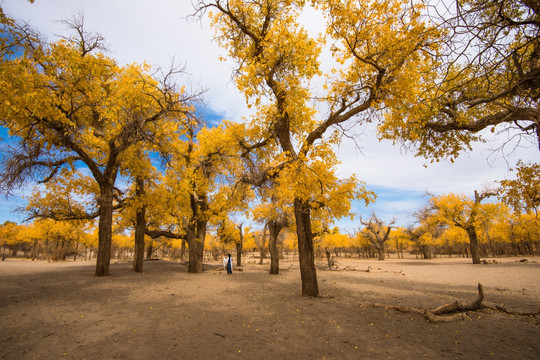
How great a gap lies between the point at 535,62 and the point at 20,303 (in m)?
13.0

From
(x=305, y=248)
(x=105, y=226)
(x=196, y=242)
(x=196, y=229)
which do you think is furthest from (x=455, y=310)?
(x=196, y=229)

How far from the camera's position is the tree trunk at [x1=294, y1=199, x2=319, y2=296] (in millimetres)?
7582

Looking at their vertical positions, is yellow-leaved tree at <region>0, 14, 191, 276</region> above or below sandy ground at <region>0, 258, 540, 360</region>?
above

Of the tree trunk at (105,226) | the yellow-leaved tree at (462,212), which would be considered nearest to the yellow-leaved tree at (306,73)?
the tree trunk at (105,226)

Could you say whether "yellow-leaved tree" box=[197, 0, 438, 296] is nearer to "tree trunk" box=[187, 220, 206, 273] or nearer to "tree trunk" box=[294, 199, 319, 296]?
"tree trunk" box=[294, 199, 319, 296]

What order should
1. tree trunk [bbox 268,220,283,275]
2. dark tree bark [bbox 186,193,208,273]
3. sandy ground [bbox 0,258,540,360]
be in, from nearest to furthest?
sandy ground [bbox 0,258,540,360]
dark tree bark [bbox 186,193,208,273]
tree trunk [bbox 268,220,283,275]

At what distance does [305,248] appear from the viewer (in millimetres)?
7598

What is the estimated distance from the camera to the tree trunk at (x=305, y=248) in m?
7.58

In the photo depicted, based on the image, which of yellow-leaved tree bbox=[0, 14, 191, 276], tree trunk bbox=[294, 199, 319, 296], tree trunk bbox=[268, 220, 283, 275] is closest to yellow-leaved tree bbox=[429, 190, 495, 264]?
tree trunk bbox=[268, 220, 283, 275]

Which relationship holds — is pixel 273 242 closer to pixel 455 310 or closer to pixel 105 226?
pixel 105 226

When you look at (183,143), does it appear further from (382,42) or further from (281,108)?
(382,42)

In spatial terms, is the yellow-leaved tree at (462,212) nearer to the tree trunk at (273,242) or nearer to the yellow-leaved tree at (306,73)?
the tree trunk at (273,242)

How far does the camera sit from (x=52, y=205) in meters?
12.3

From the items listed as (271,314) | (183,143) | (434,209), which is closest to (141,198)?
(183,143)
